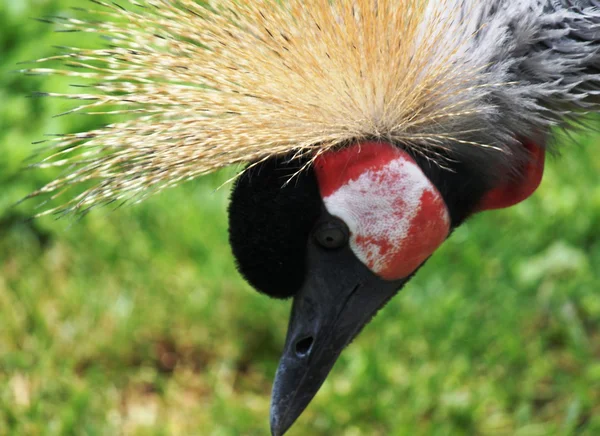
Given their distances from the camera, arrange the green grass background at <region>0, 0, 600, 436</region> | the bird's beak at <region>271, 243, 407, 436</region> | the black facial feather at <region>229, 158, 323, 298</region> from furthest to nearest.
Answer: the green grass background at <region>0, 0, 600, 436</region> → the bird's beak at <region>271, 243, 407, 436</region> → the black facial feather at <region>229, 158, 323, 298</region>

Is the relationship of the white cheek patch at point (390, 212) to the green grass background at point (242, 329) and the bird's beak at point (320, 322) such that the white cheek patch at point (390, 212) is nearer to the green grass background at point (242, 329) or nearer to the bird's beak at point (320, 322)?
the bird's beak at point (320, 322)

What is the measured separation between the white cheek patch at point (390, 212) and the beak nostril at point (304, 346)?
164 millimetres

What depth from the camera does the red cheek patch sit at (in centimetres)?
120

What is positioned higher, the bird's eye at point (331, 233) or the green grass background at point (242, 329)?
the bird's eye at point (331, 233)

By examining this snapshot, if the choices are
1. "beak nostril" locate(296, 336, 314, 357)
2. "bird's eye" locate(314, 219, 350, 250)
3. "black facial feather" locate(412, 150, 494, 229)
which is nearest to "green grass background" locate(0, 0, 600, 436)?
"black facial feather" locate(412, 150, 494, 229)

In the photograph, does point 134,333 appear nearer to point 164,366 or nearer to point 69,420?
point 164,366

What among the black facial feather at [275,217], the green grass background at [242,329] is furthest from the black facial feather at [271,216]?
the green grass background at [242,329]

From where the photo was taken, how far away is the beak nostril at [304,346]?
1.32 meters

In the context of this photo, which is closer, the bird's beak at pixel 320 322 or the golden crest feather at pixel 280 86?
the golden crest feather at pixel 280 86

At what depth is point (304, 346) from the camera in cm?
133

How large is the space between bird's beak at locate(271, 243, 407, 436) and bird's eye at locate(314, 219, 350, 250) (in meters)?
0.04

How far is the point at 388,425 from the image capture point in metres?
1.84

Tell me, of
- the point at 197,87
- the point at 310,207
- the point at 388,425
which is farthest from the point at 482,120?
the point at 388,425

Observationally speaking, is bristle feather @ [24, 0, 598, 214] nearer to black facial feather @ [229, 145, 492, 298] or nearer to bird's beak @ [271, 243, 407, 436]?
black facial feather @ [229, 145, 492, 298]
